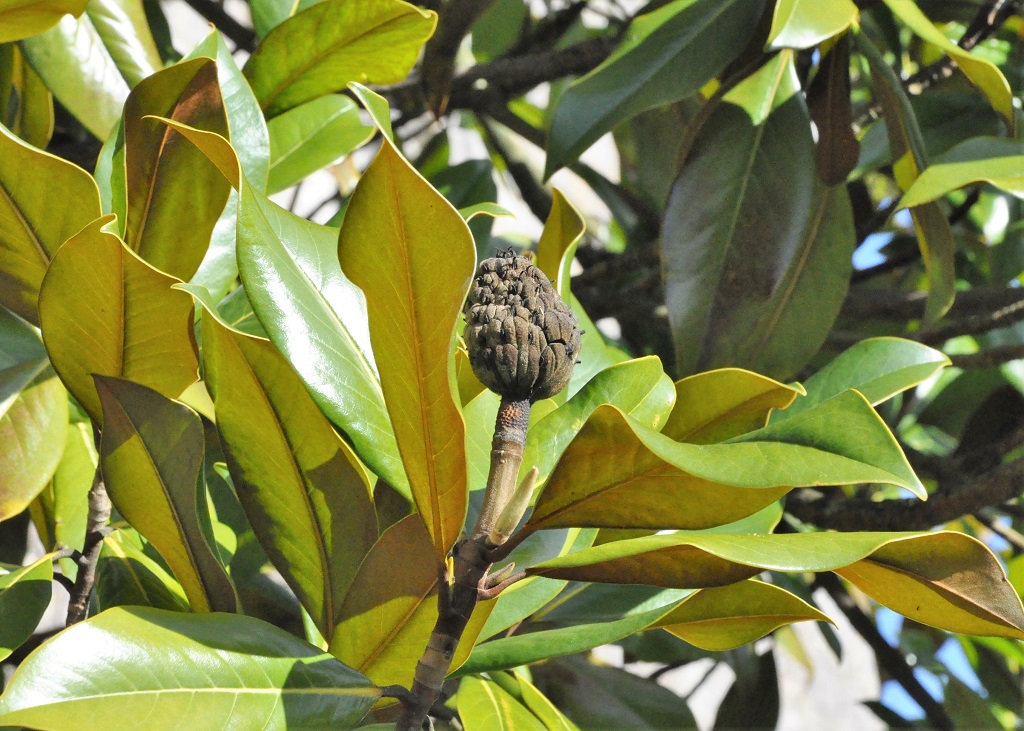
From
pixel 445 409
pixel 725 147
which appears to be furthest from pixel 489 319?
pixel 725 147

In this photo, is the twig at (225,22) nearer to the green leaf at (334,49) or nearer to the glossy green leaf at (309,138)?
the glossy green leaf at (309,138)

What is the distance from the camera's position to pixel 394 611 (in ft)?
1.69

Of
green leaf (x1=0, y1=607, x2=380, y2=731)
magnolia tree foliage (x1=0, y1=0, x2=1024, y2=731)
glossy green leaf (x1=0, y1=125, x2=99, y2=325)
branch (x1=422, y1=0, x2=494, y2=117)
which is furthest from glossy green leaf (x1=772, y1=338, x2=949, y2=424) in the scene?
branch (x1=422, y1=0, x2=494, y2=117)

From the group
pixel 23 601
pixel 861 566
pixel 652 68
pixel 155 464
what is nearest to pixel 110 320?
pixel 155 464

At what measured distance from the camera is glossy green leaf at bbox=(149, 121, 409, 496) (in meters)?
0.46

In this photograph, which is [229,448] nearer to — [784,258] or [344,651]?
[344,651]

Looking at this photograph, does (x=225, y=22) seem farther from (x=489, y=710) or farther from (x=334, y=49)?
(x=489, y=710)

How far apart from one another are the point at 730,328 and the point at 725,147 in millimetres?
190

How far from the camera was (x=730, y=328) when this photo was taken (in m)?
0.89

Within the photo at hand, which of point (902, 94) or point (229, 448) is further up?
point (902, 94)

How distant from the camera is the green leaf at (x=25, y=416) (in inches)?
24.2

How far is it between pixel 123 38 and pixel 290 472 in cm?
54

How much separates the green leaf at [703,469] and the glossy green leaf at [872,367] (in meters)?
0.25

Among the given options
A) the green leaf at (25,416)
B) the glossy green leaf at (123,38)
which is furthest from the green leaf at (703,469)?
the glossy green leaf at (123,38)
